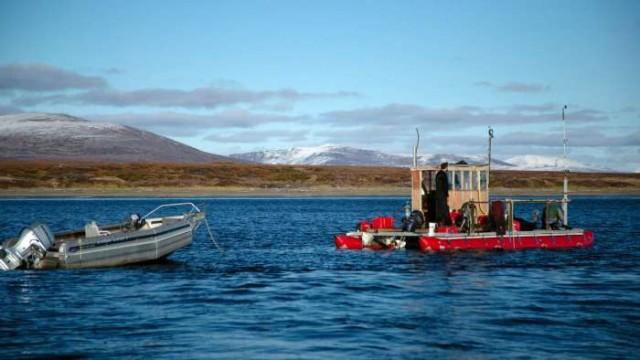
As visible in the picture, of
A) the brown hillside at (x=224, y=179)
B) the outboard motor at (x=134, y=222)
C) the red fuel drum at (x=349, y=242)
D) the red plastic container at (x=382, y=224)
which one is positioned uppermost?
the brown hillside at (x=224, y=179)

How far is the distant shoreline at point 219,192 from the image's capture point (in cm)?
13212

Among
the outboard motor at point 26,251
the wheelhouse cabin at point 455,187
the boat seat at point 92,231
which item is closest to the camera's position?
the outboard motor at point 26,251

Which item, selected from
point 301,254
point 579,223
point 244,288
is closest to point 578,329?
point 244,288

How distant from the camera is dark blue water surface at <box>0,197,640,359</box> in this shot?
18734 mm

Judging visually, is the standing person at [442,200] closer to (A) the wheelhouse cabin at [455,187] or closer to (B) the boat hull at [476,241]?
(A) the wheelhouse cabin at [455,187]

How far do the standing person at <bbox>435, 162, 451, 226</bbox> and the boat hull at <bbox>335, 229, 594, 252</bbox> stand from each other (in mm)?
1618

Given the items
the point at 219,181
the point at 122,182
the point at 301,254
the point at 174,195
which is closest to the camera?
the point at 301,254

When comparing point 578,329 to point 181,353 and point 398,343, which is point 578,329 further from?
point 181,353

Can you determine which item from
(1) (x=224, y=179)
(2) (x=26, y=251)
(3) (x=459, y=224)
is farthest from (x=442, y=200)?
(1) (x=224, y=179)

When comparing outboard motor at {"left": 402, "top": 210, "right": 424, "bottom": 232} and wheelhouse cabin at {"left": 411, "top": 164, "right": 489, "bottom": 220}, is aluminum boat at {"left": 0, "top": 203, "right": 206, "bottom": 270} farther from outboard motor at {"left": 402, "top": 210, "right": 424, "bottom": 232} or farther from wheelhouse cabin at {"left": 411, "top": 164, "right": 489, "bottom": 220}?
wheelhouse cabin at {"left": 411, "top": 164, "right": 489, "bottom": 220}

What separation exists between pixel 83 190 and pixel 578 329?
417 ft

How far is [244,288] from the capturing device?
92.2 ft

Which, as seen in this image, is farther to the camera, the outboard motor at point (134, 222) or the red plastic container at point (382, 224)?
the red plastic container at point (382, 224)

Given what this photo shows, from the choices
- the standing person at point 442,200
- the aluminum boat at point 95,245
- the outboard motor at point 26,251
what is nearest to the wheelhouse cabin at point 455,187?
the standing person at point 442,200
